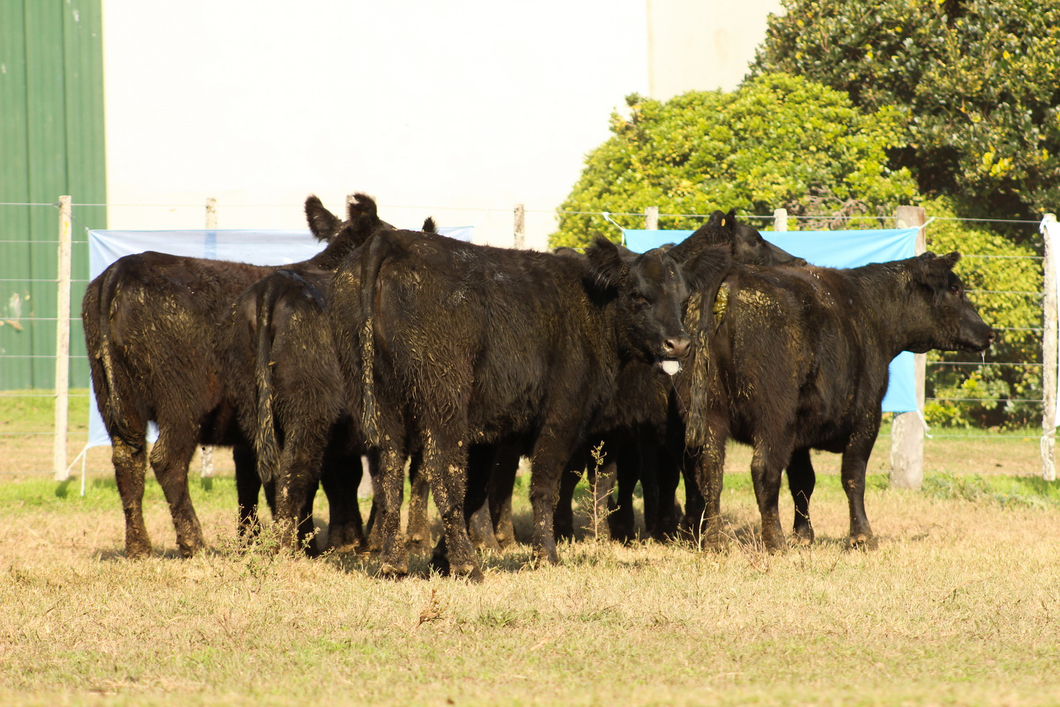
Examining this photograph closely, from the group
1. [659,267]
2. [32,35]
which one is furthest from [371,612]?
[32,35]

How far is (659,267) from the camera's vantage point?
670cm

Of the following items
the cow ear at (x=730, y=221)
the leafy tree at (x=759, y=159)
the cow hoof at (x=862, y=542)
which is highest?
the leafy tree at (x=759, y=159)

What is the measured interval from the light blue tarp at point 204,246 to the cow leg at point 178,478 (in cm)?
258

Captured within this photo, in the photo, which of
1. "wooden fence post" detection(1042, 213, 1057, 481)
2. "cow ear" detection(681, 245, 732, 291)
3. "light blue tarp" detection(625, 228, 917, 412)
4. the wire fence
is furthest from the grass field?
the wire fence

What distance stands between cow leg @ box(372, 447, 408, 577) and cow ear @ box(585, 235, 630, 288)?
63.8 inches

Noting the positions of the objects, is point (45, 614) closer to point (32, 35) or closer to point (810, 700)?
point (810, 700)

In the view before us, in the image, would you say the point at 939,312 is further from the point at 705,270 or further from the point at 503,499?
the point at 503,499

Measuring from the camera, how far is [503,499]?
8.11 metres

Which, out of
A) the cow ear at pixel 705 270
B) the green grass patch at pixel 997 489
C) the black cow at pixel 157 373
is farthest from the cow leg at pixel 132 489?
the green grass patch at pixel 997 489

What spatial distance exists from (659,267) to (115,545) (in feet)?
13.6

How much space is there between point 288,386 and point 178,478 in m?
1.02

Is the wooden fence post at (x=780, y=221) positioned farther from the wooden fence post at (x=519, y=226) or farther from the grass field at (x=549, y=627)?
the grass field at (x=549, y=627)

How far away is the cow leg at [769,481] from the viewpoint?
6.90m

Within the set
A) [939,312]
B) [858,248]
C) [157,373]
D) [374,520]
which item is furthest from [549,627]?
[858,248]
